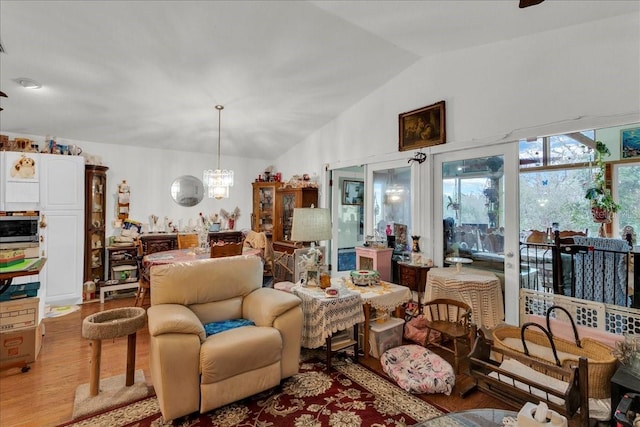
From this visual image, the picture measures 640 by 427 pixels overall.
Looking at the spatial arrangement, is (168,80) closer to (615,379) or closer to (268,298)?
(268,298)

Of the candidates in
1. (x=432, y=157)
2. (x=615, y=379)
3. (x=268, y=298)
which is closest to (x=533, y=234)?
(x=432, y=157)

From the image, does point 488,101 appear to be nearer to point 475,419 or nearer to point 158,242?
point 475,419

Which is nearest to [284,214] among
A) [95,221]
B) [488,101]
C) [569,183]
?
[95,221]

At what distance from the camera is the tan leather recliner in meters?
1.88

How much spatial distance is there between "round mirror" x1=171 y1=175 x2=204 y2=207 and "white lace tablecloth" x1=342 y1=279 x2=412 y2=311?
12.6ft

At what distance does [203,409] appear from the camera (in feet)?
6.38

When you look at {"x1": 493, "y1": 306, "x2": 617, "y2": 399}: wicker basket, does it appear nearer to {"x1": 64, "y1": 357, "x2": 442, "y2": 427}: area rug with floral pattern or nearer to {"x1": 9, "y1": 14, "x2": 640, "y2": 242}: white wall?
{"x1": 64, "y1": 357, "x2": 442, "y2": 427}: area rug with floral pattern

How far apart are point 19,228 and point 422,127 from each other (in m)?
4.73

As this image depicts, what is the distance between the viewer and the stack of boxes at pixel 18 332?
256 cm

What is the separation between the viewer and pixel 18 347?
8.55ft

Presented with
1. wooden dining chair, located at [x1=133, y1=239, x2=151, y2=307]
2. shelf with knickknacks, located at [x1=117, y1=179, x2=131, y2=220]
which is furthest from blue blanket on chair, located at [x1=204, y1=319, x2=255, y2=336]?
shelf with knickknacks, located at [x1=117, y1=179, x2=131, y2=220]

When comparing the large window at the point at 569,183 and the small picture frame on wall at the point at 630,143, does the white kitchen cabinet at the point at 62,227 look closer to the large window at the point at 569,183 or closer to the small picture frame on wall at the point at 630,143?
the large window at the point at 569,183

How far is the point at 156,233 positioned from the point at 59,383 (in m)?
3.01

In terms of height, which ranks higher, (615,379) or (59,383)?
(615,379)
